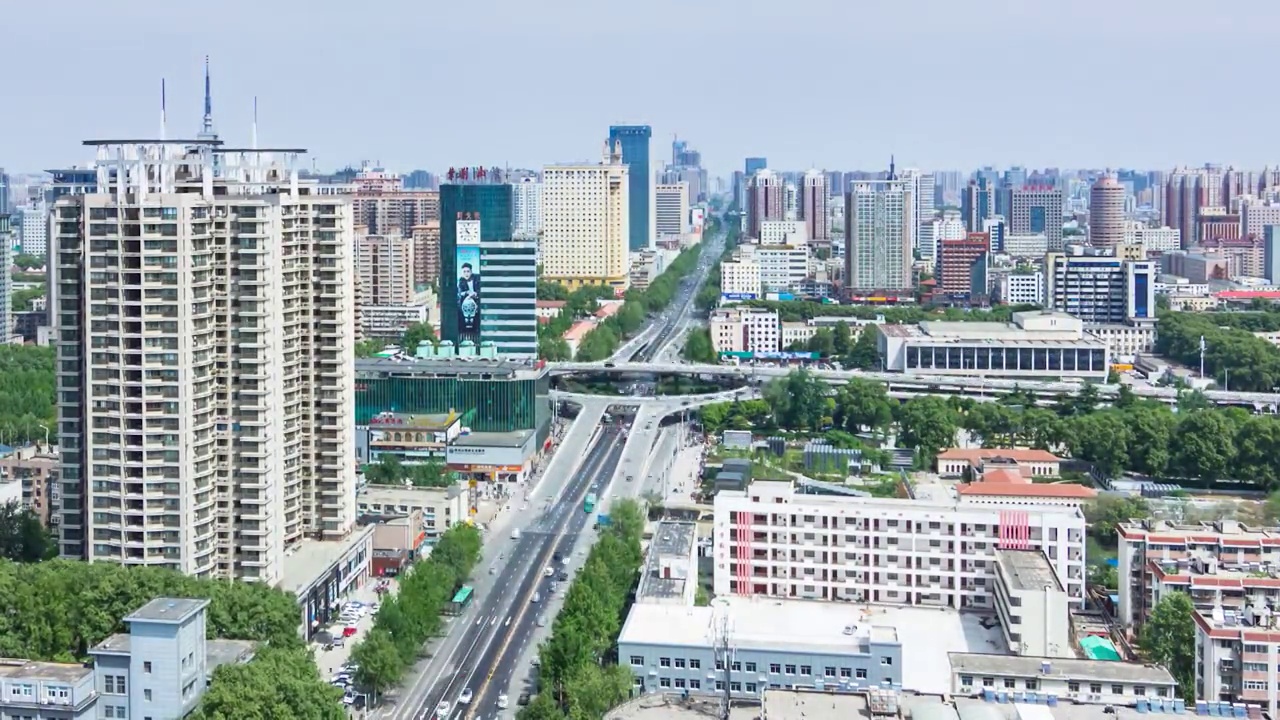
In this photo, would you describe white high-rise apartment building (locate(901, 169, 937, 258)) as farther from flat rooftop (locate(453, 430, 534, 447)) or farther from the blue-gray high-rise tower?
flat rooftop (locate(453, 430, 534, 447))

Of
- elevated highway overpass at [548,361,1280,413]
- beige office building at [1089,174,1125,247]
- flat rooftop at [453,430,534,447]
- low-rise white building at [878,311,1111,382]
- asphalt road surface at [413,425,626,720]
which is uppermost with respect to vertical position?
beige office building at [1089,174,1125,247]

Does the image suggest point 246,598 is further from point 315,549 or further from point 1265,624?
point 1265,624

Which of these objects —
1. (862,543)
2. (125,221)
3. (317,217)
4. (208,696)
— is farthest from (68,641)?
(862,543)

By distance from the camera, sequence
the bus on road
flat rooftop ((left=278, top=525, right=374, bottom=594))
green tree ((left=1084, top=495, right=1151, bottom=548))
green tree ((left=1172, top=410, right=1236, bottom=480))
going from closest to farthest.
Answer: flat rooftop ((left=278, top=525, right=374, bottom=594)) → the bus on road → green tree ((left=1084, top=495, right=1151, bottom=548)) → green tree ((left=1172, top=410, right=1236, bottom=480))

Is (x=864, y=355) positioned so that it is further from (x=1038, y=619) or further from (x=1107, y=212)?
(x=1107, y=212)

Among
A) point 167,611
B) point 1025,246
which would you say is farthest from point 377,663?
point 1025,246

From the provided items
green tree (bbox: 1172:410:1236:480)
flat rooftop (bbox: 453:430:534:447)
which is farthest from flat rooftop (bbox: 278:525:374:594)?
green tree (bbox: 1172:410:1236:480)

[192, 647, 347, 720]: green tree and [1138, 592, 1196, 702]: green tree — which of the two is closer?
[192, 647, 347, 720]: green tree
